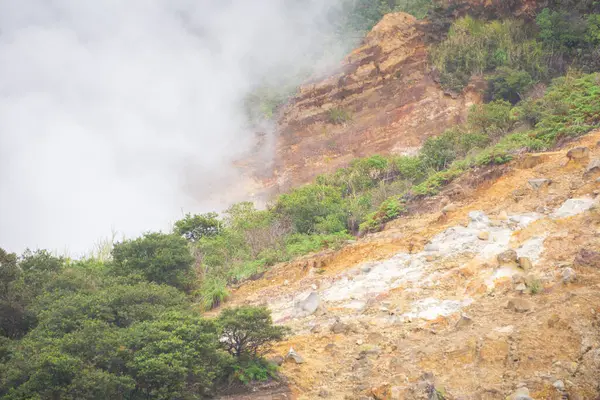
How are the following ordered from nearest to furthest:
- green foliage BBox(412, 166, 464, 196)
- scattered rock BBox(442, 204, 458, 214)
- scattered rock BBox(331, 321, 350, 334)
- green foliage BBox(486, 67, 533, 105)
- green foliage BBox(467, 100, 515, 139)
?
1. scattered rock BBox(331, 321, 350, 334)
2. scattered rock BBox(442, 204, 458, 214)
3. green foliage BBox(412, 166, 464, 196)
4. green foliage BBox(467, 100, 515, 139)
5. green foliage BBox(486, 67, 533, 105)

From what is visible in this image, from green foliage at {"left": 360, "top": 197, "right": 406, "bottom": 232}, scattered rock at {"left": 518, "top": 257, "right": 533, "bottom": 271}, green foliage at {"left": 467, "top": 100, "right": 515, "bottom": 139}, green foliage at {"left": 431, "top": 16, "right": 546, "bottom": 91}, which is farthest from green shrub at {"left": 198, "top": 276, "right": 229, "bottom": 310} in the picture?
green foliage at {"left": 431, "top": 16, "right": 546, "bottom": 91}

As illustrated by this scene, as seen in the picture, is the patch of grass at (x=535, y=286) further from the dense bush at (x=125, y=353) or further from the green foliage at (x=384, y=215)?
the green foliage at (x=384, y=215)

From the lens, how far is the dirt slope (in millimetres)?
7703

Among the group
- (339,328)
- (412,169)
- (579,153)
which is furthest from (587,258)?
(412,169)

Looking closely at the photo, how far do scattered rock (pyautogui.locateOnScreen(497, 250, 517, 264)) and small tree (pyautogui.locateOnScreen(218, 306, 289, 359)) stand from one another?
179 inches

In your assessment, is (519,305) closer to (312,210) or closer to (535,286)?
(535,286)

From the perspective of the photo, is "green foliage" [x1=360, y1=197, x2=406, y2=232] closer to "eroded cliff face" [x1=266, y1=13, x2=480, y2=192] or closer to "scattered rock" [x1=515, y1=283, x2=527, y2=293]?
"scattered rock" [x1=515, y1=283, x2=527, y2=293]

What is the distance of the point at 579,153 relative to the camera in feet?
44.7

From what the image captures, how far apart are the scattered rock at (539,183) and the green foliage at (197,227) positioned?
13.3 m

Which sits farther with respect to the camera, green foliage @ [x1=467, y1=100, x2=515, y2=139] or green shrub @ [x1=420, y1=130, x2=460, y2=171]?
green shrub @ [x1=420, y1=130, x2=460, y2=171]

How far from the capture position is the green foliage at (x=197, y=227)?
23.0m

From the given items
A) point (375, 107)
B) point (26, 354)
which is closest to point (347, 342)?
point (26, 354)

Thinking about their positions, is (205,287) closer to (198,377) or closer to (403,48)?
(198,377)

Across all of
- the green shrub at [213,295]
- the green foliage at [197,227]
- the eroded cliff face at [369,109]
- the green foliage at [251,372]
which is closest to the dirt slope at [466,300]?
the green foliage at [251,372]
